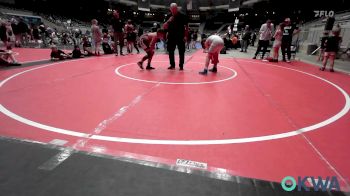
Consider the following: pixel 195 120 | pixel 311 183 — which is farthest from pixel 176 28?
pixel 311 183

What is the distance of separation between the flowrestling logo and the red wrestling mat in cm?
7

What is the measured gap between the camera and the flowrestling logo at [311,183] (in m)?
1.86

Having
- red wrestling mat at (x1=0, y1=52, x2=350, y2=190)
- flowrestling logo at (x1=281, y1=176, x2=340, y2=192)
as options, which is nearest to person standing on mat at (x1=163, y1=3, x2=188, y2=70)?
red wrestling mat at (x1=0, y1=52, x2=350, y2=190)

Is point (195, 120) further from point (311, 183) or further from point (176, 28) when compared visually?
point (176, 28)

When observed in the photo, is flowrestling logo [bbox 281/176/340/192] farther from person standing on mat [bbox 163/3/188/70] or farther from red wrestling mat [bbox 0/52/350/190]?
person standing on mat [bbox 163/3/188/70]

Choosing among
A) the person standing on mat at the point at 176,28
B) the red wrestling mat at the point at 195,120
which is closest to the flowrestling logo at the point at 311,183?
the red wrestling mat at the point at 195,120

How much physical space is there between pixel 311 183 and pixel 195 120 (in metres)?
1.63

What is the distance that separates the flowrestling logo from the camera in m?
1.86

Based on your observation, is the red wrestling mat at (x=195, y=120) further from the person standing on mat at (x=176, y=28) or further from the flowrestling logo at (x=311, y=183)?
the person standing on mat at (x=176, y=28)

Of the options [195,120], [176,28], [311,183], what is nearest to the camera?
[311,183]

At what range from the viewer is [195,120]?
3.25 metres

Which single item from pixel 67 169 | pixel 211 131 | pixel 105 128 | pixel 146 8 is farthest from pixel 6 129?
pixel 146 8

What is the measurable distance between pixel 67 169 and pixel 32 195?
1.16 feet

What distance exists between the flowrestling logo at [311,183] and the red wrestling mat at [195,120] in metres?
0.07
